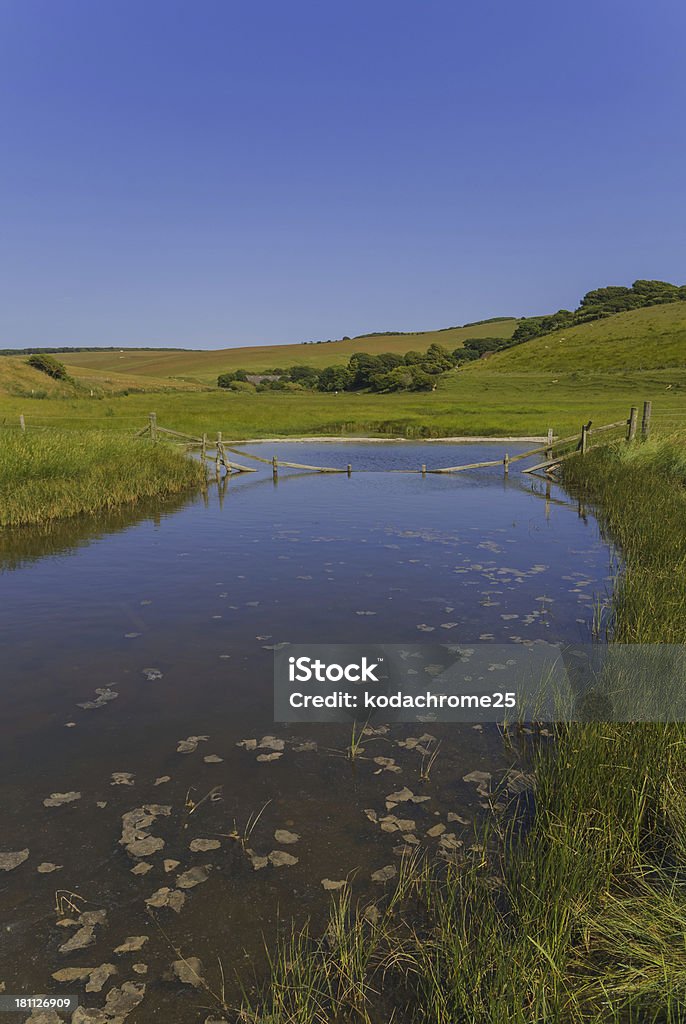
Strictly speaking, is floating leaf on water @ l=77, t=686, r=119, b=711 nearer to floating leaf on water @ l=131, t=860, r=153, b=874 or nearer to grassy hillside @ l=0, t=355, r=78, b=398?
floating leaf on water @ l=131, t=860, r=153, b=874

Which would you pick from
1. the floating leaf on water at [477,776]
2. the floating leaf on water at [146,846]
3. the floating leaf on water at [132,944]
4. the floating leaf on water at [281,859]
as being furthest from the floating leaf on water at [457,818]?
the floating leaf on water at [132,944]

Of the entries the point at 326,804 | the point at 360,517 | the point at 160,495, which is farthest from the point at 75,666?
the point at 160,495

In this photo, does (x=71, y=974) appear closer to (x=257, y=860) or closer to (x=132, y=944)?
(x=132, y=944)

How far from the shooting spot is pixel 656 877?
443cm

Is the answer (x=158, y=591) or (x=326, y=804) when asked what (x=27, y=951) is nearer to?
(x=326, y=804)

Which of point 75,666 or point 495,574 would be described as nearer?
point 75,666

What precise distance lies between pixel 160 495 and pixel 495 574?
46.5ft

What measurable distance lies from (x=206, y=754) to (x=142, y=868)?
1.64m

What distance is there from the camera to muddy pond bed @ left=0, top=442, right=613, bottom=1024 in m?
4.19

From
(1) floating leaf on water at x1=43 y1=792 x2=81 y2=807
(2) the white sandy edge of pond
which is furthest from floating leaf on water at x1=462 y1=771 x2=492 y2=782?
(2) the white sandy edge of pond

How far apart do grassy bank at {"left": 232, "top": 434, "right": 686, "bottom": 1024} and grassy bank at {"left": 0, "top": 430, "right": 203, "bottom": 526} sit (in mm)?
16167

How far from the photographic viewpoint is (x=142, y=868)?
4.79m

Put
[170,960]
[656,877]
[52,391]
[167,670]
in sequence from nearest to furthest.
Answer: [170,960] → [656,877] → [167,670] → [52,391]

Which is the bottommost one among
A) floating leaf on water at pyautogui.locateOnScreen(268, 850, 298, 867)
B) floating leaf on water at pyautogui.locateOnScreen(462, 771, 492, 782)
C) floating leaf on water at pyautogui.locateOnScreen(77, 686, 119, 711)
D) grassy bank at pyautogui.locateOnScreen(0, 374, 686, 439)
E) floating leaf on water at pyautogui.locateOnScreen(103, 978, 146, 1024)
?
floating leaf on water at pyautogui.locateOnScreen(77, 686, 119, 711)
